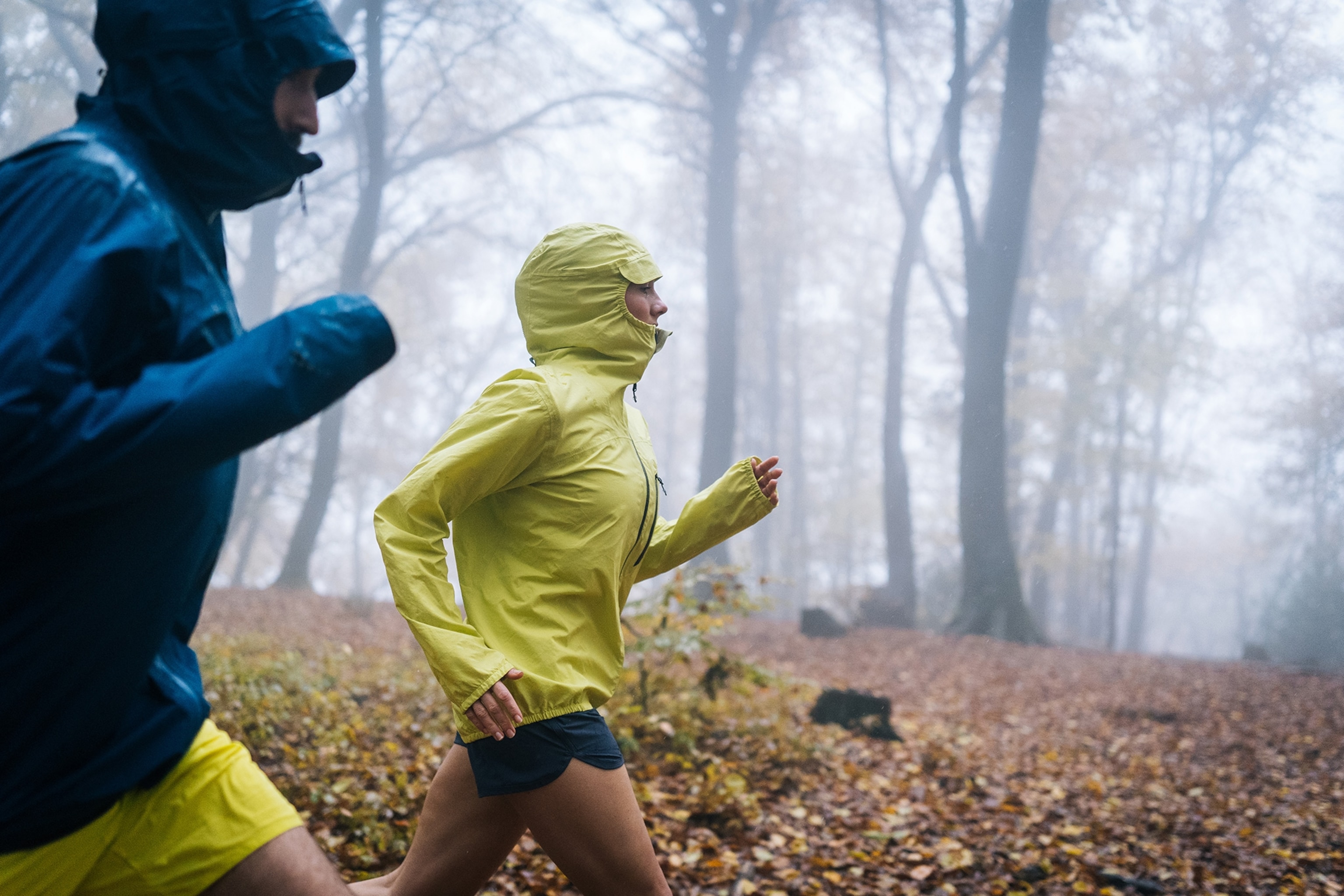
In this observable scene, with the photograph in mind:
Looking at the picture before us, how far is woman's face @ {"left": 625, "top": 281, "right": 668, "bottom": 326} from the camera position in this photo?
2465 millimetres

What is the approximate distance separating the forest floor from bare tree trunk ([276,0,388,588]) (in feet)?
21.9

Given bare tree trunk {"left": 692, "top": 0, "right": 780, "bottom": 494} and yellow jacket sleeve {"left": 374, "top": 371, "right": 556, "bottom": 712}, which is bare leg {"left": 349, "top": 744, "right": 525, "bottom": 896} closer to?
yellow jacket sleeve {"left": 374, "top": 371, "right": 556, "bottom": 712}

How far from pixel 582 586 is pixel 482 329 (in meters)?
29.9

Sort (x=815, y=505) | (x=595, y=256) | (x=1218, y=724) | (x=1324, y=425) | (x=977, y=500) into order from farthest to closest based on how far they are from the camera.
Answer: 1. (x=815, y=505)
2. (x=1324, y=425)
3. (x=977, y=500)
4. (x=1218, y=724)
5. (x=595, y=256)

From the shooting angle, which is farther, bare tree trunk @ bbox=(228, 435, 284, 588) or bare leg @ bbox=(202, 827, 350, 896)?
bare tree trunk @ bbox=(228, 435, 284, 588)

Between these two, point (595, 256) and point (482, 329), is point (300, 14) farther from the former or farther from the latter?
point (482, 329)

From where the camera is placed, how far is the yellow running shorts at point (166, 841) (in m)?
1.36

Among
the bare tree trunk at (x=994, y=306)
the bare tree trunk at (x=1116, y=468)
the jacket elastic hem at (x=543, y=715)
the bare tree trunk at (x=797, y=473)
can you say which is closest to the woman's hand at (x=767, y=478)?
the jacket elastic hem at (x=543, y=715)

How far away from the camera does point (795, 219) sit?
25750mm

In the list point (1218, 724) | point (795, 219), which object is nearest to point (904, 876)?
point (1218, 724)

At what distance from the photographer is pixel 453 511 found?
2.12m

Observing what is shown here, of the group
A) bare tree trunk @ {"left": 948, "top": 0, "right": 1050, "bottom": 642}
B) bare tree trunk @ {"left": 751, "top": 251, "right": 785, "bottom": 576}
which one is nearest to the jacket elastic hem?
bare tree trunk @ {"left": 948, "top": 0, "right": 1050, "bottom": 642}

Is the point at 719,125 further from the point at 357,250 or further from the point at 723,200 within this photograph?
the point at 357,250

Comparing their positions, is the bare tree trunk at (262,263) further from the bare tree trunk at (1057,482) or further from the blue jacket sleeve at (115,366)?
the blue jacket sleeve at (115,366)
